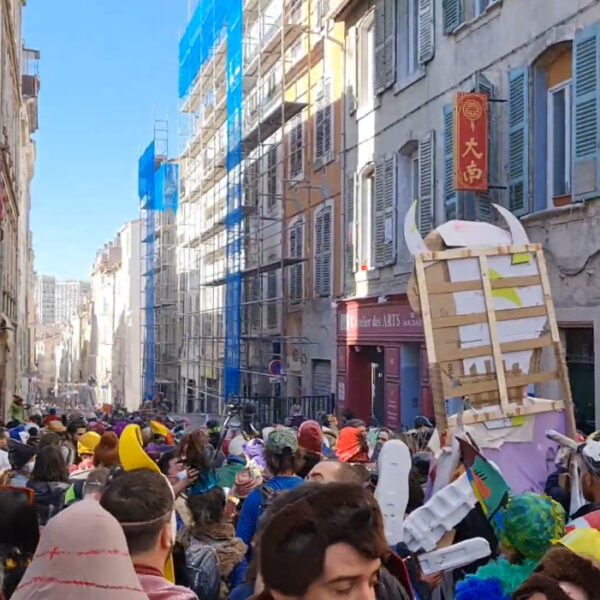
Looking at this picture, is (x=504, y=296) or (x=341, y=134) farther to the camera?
(x=341, y=134)

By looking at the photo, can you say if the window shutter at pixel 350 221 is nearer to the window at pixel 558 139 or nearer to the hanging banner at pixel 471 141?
the hanging banner at pixel 471 141

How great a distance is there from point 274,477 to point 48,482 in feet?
6.14

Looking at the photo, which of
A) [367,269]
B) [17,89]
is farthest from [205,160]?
[367,269]

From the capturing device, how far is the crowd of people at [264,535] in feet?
6.59

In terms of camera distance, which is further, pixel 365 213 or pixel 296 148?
pixel 296 148

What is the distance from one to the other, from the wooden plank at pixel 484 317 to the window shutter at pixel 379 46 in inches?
396

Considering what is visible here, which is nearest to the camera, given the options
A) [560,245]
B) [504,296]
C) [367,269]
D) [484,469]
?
[484,469]

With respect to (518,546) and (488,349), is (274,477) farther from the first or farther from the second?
(488,349)

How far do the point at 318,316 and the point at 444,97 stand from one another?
707 cm

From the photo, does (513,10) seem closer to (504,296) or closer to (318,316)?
(504,296)

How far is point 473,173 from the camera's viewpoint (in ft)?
36.6

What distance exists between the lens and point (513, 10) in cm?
1099

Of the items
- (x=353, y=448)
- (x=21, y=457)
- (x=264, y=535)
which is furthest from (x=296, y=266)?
(x=264, y=535)

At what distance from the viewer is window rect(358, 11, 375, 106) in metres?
16.6
